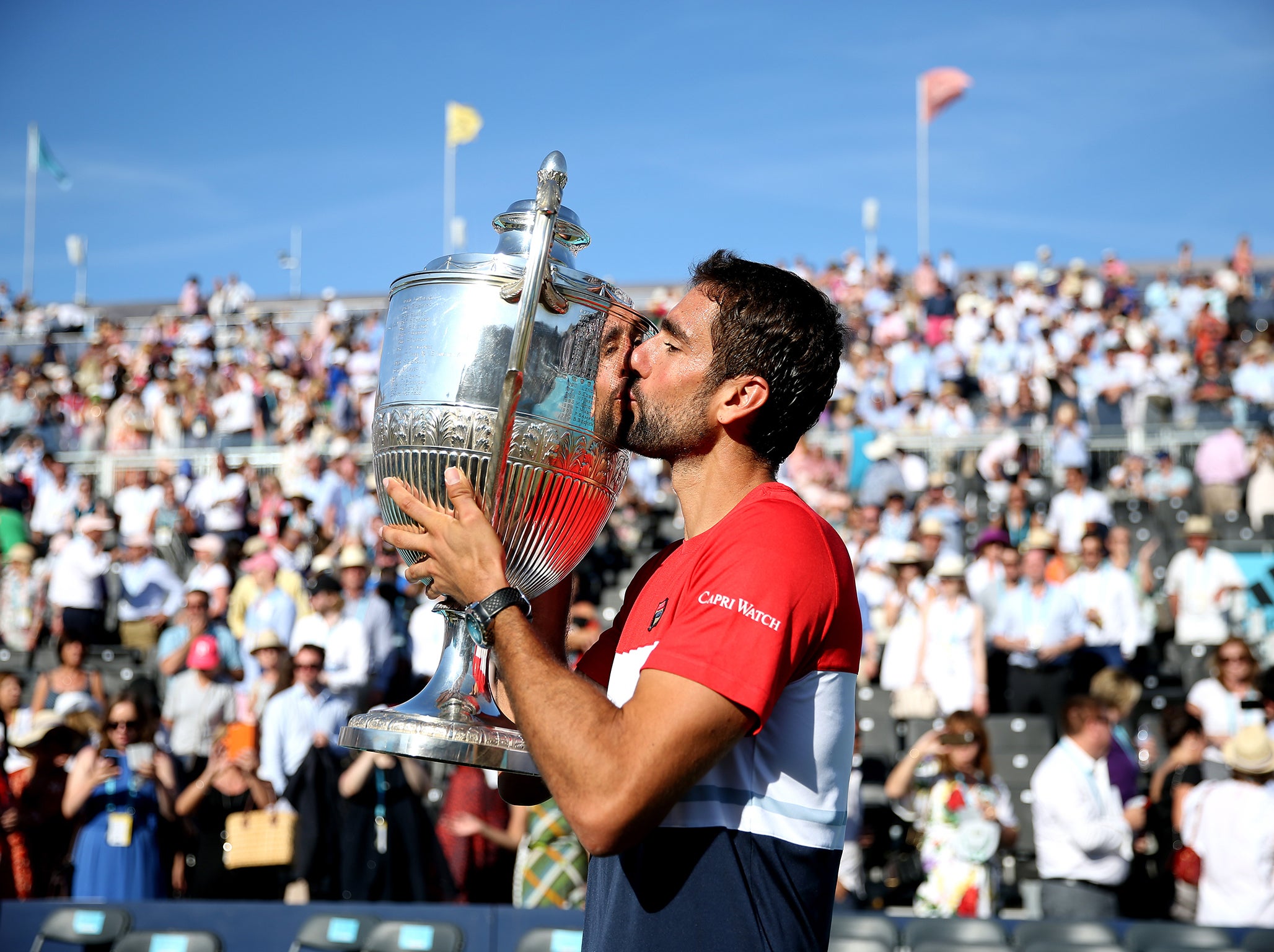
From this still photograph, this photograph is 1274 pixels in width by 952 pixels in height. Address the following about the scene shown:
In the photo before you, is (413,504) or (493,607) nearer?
(493,607)

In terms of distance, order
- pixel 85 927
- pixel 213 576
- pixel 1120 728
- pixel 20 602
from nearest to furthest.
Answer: pixel 85 927 < pixel 1120 728 < pixel 213 576 < pixel 20 602

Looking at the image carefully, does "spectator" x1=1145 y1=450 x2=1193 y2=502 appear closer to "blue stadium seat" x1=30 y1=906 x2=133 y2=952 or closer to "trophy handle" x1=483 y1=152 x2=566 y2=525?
"blue stadium seat" x1=30 y1=906 x2=133 y2=952

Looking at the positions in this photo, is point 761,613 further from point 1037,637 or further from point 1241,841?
point 1037,637

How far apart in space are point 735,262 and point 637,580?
21.9 inches

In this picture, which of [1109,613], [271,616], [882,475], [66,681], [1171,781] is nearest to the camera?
[1171,781]

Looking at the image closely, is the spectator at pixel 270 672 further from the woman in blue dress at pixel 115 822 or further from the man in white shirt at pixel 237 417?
the man in white shirt at pixel 237 417

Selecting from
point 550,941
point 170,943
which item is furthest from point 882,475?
point 170,943

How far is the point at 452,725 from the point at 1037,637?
7.14 metres

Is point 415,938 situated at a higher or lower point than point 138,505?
lower

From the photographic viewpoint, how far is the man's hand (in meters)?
1.83

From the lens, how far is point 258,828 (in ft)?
21.7

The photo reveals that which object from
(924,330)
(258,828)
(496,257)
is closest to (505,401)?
(496,257)

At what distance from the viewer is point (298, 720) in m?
7.22

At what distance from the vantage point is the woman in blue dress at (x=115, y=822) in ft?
20.8
